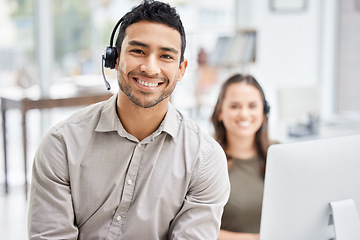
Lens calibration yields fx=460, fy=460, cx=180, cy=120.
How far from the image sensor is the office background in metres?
3.85

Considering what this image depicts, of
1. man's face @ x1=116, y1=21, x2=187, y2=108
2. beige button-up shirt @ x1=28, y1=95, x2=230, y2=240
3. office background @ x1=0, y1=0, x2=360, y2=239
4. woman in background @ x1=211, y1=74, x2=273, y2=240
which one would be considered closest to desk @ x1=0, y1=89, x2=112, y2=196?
office background @ x1=0, y1=0, x2=360, y2=239

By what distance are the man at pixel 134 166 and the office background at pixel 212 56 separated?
1769 mm

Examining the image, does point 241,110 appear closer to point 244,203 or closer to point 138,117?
point 244,203

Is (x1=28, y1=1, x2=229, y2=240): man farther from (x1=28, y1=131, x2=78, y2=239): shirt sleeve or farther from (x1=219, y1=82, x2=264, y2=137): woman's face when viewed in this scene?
(x1=219, y1=82, x2=264, y2=137): woman's face

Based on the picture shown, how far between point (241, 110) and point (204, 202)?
2.47ft

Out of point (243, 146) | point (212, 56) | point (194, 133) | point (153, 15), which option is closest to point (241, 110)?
point (243, 146)

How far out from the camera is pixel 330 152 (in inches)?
52.6

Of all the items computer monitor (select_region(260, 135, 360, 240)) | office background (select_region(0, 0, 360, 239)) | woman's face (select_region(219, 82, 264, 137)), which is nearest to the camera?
computer monitor (select_region(260, 135, 360, 240))

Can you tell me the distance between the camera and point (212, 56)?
4.64m

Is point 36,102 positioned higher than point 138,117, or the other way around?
point 138,117

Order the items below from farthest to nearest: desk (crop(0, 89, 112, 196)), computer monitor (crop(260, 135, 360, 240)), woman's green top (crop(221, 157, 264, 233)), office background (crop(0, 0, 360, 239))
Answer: office background (crop(0, 0, 360, 239)) < desk (crop(0, 89, 112, 196)) < woman's green top (crop(221, 157, 264, 233)) < computer monitor (crop(260, 135, 360, 240))

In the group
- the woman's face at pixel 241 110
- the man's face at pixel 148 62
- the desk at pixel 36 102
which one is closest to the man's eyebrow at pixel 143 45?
the man's face at pixel 148 62

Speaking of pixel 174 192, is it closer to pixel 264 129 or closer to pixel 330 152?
pixel 330 152

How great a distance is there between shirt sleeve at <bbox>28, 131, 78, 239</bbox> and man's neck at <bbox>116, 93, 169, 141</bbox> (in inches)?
8.3
